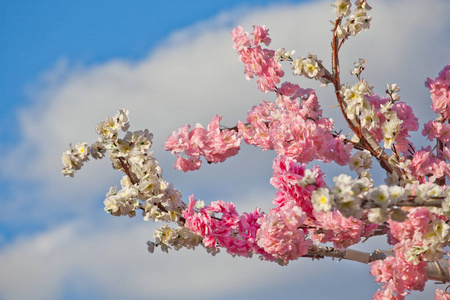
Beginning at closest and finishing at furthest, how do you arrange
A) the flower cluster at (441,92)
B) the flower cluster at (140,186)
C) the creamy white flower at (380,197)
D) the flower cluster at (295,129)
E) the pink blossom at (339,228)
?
the creamy white flower at (380,197) → the pink blossom at (339,228) → the flower cluster at (295,129) → the flower cluster at (140,186) → the flower cluster at (441,92)

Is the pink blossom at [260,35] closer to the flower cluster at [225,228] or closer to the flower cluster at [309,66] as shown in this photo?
the flower cluster at [309,66]

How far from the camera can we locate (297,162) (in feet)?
15.2

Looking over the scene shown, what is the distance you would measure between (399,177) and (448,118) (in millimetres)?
733

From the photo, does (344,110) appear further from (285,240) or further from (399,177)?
(285,240)

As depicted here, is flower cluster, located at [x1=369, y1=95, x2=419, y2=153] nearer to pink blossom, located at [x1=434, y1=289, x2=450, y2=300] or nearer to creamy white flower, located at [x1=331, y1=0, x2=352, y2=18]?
creamy white flower, located at [x1=331, y1=0, x2=352, y2=18]

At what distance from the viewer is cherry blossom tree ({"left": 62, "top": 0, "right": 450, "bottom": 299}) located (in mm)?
4355

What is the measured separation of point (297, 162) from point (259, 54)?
94cm

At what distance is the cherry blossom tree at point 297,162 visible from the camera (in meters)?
4.36

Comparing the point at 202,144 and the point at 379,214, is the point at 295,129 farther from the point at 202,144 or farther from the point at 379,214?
the point at 379,214

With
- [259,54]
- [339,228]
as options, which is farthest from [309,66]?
[339,228]

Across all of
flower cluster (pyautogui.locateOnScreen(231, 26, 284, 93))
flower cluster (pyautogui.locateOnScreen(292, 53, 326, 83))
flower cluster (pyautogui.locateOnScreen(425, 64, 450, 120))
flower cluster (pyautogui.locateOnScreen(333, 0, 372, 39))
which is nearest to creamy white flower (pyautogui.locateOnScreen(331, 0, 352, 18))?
flower cluster (pyautogui.locateOnScreen(333, 0, 372, 39))

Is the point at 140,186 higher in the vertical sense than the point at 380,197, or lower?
higher

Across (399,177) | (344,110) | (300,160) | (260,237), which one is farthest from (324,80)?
(260,237)

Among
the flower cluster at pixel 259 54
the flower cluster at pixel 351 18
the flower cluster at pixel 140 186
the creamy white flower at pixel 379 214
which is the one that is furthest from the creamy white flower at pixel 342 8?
the creamy white flower at pixel 379 214
